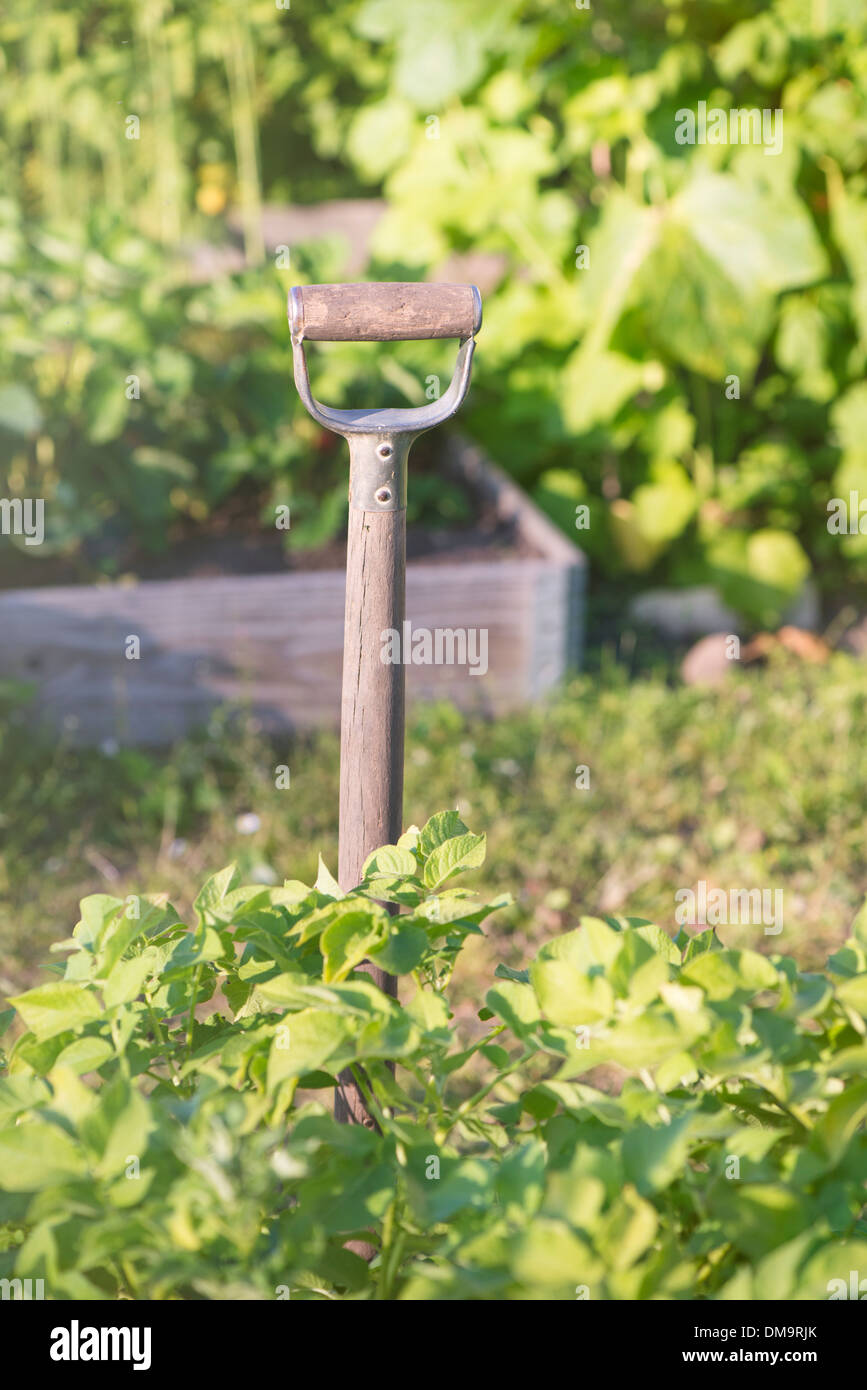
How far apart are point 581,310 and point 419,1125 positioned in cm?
263

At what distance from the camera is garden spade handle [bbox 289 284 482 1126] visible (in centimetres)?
108

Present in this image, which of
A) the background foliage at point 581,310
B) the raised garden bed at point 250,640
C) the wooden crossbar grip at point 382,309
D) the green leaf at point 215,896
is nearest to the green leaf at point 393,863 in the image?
the green leaf at point 215,896

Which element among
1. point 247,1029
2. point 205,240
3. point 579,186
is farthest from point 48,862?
point 205,240

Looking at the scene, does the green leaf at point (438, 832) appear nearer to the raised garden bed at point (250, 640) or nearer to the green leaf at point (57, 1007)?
the green leaf at point (57, 1007)

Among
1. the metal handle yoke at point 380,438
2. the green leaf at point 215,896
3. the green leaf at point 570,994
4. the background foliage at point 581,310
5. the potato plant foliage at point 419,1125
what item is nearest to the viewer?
the potato plant foliage at point 419,1125

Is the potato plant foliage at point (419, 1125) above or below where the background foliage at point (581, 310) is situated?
below

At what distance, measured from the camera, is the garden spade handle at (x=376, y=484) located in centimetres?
108

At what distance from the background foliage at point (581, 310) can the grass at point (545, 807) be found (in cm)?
61

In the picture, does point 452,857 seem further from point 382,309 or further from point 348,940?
point 382,309

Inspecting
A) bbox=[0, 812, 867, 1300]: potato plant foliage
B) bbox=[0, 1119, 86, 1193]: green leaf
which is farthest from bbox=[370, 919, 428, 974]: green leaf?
bbox=[0, 1119, 86, 1193]: green leaf

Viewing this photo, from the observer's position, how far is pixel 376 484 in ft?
3.54

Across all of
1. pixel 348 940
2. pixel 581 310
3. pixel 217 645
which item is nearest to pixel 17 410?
pixel 217 645
